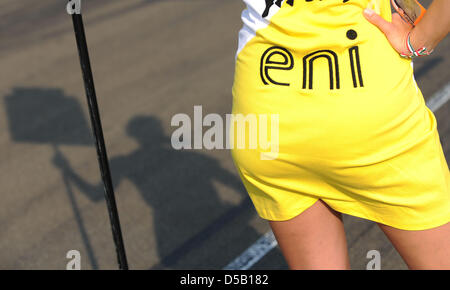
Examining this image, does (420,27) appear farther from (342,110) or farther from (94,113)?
(94,113)

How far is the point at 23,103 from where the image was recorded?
224 inches

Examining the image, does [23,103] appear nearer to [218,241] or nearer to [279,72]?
[218,241]

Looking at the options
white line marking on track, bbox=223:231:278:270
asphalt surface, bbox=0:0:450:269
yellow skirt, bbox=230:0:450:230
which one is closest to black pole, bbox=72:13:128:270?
yellow skirt, bbox=230:0:450:230

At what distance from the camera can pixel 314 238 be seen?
5.62 ft

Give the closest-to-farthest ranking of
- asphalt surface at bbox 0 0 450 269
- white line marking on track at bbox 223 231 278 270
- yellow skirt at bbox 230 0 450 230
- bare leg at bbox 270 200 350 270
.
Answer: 1. yellow skirt at bbox 230 0 450 230
2. bare leg at bbox 270 200 350 270
3. white line marking on track at bbox 223 231 278 270
4. asphalt surface at bbox 0 0 450 269

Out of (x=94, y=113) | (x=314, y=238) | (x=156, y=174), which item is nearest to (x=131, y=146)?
(x=156, y=174)

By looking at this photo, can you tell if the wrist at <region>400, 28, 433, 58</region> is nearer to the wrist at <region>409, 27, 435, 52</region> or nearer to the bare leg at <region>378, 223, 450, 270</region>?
the wrist at <region>409, 27, 435, 52</region>

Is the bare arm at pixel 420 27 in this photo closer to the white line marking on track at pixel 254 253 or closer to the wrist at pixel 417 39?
the wrist at pixel 417 39

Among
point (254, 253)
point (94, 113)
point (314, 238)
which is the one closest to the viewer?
point (314, 238)

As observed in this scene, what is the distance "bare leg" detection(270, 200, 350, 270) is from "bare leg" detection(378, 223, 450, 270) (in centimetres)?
22

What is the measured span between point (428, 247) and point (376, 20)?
621mm

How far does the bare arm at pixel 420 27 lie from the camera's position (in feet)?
4.85

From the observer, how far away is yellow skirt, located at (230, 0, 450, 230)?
57.7 inches

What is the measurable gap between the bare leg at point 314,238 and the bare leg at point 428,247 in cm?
22
